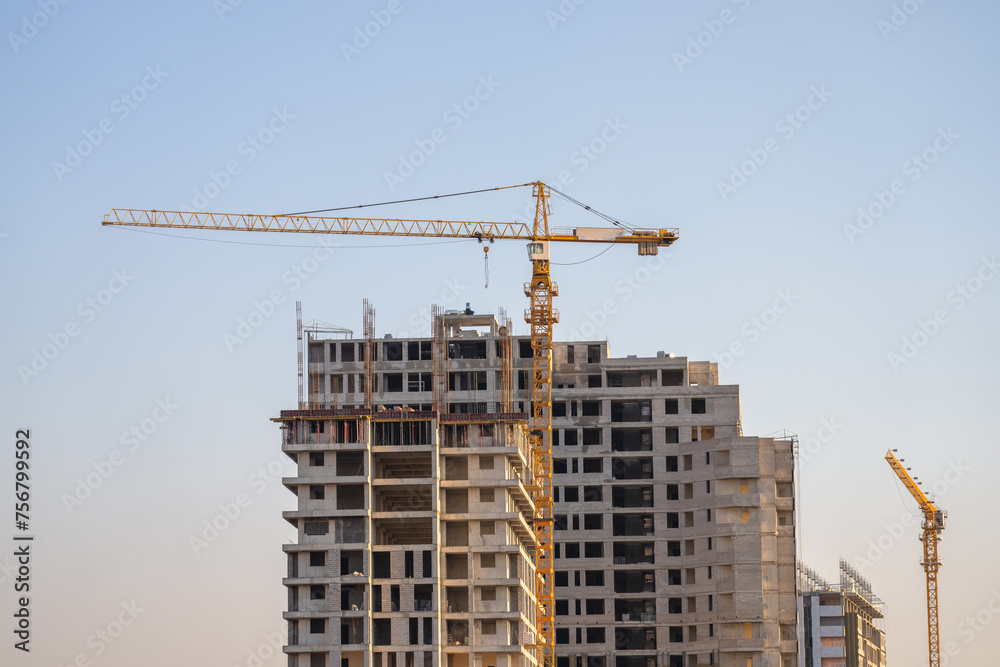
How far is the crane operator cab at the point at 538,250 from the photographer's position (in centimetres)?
17812

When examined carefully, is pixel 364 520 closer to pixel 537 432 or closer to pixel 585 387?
pixel 537 432

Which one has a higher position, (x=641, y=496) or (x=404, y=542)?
(x=641, y=496)

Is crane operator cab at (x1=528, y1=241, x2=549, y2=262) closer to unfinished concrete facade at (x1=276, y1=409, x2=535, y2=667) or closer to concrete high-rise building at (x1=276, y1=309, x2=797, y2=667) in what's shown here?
concrete high-rise building at (x1=276, y1=309, x2=797, y2=667)

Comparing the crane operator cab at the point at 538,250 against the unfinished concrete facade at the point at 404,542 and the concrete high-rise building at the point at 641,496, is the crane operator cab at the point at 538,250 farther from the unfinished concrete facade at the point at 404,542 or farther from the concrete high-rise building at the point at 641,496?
the unfinished concrete facade at the point at 404,542

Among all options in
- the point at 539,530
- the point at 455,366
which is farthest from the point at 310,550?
the point at 455,366

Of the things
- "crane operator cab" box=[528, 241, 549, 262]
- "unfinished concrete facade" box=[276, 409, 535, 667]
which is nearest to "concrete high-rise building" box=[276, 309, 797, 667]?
"crane operator cab" box=[528, 241, 549, 262]

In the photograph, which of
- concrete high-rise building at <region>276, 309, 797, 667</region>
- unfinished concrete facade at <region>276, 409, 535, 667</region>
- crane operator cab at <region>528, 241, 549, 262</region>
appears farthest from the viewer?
concrete high-rise building at <region>276, 309, 797, 667</region>

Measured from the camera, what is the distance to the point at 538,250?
179 metres

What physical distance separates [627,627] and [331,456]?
199 ft

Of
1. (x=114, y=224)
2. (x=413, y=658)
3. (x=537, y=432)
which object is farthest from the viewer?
(x=537, y=432)

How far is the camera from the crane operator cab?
7013 inches

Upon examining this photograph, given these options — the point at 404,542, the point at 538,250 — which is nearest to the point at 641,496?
the point at 538,250

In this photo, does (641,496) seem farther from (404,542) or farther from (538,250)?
(404,542)

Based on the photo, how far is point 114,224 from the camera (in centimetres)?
16812
